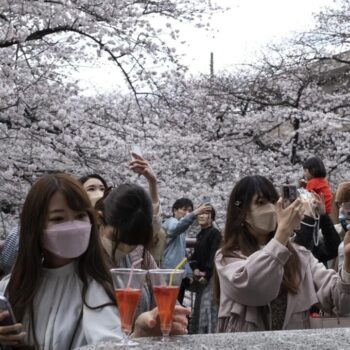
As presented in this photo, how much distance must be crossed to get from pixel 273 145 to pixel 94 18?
22.2 feet

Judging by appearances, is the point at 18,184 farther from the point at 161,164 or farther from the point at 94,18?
the point at 161,164

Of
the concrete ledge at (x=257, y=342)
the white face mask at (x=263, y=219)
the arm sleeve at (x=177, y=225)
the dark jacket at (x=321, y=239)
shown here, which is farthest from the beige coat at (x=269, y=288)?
the arm sleeve at (x=177, y=225)

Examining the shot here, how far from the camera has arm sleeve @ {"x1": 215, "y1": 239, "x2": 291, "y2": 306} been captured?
2559 millimetres

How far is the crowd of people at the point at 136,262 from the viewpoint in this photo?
207cm

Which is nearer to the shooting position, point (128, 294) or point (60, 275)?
point (128, 294)

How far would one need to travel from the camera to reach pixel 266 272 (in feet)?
8.38

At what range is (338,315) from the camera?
9.29 ft

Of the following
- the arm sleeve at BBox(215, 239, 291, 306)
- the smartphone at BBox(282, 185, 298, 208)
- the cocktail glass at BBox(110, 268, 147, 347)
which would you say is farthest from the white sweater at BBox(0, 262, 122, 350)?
the smartphone at BBox(282, 185, 298, 208)

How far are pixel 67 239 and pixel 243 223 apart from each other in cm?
104

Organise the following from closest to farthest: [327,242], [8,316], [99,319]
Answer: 1. [8,316]
2. [99,319]
3. [327,242]

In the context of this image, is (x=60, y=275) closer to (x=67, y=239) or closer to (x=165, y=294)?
(x=67, y=239)

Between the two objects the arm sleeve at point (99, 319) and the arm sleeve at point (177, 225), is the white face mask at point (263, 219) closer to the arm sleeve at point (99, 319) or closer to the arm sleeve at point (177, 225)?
the arm sleeve at point (99, 319)

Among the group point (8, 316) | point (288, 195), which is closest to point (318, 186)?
point (288, 195)

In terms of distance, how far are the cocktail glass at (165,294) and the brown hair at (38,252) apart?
0.55 meters
